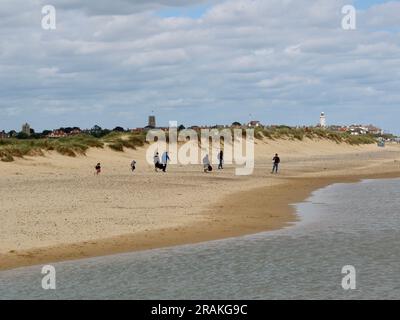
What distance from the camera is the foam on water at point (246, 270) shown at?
15109 mm

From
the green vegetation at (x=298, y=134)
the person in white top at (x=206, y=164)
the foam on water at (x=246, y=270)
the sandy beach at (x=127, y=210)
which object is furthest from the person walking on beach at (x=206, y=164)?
the green vegetation at (x=298, y=134)

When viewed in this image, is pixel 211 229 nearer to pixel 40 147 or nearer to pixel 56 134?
pixel 40 147

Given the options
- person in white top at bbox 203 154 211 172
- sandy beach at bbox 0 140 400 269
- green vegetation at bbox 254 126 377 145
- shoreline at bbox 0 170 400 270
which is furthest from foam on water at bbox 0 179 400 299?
green vegetation at bbox 254 126 377 145

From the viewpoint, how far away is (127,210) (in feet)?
87.2

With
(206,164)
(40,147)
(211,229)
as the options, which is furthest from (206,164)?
(211,229)

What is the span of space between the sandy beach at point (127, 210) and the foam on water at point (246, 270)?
1113 millimetres

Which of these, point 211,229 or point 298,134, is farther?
point 298,134

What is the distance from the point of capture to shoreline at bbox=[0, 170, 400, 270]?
60.3 ft

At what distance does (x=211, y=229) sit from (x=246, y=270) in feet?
20.2

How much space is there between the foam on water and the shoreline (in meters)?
0.61

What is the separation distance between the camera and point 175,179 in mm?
42875

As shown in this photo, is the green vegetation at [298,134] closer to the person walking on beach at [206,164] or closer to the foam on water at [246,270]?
the person walking on beach at [206,164]

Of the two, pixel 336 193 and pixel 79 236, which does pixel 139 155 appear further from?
pixel 79 236
